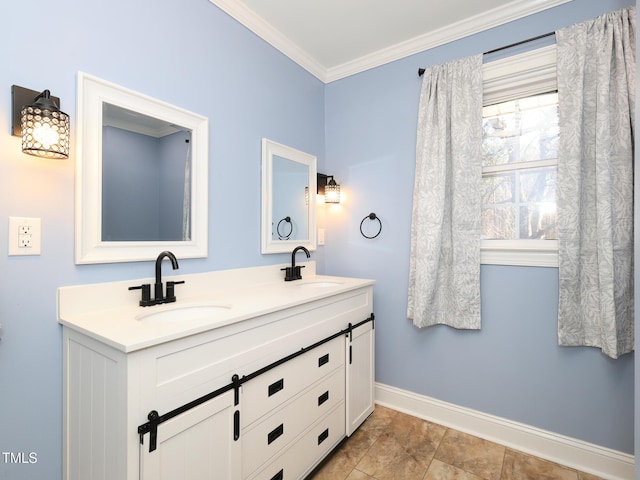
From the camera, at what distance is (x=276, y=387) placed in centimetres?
136

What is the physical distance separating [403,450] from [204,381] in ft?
4.54

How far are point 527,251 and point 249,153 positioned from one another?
177 centimetres

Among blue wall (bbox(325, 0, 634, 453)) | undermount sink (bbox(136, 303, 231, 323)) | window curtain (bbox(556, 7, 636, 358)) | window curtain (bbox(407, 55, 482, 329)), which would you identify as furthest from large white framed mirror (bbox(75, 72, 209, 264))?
window curtain (bbox(556, 7, 636, 358))

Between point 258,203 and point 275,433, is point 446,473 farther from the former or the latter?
point 258,203

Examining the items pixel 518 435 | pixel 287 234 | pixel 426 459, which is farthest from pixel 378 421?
pixel 287 234

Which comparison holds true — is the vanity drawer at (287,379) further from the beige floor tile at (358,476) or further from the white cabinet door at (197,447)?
the beige floor tile at (358,476)

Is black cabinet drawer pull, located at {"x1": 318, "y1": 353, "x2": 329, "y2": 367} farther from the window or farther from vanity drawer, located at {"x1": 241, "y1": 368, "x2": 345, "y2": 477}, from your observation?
the window

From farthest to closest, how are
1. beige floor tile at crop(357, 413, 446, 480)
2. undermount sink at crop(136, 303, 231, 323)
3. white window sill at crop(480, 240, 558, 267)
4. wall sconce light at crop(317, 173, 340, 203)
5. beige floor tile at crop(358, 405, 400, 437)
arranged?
wall sconce light at crop(317, 173, 340, 203), beige floor tile at crop(358, 405, 400, 437), white window sill at crop(480, 240, 558, 267), beige floor tile at crop(357, 413, 446, 480), undermount sink at crop(136, 303, 231, 323)

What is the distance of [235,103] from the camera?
1855 millimetres

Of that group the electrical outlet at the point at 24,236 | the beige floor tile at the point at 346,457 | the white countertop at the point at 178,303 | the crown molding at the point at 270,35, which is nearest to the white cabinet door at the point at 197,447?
A: the white countertop at the point at 178,303

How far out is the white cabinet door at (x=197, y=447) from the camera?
0.94m

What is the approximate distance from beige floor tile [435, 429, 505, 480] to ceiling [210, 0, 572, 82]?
2576 mm

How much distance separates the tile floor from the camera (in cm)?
163

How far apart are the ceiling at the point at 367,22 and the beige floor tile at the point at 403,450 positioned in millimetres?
2582
